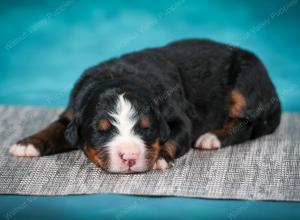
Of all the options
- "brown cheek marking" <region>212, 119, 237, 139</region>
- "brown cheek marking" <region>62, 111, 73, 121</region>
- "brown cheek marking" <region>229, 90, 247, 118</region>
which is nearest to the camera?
"brown cheek marking" <region>62, 111, 73, 121</region>

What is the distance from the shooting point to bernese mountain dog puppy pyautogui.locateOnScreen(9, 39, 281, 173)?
270 inches

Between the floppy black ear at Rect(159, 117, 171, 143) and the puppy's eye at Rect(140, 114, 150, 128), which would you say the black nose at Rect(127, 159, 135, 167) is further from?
the floppy black ear at Rect(159, 117, 171, 143)

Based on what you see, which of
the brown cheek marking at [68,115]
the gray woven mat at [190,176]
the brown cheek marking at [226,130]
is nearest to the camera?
the gray woven mat at [190,176]

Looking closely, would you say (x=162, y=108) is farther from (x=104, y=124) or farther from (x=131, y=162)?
(x=131, y=162)

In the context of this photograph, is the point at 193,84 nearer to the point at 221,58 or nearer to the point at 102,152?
the point at 221,58

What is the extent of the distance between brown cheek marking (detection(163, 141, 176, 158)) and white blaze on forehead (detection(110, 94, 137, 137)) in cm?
61

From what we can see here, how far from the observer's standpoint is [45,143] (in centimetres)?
759

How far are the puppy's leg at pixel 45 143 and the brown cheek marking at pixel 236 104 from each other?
1842mm

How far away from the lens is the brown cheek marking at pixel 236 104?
8422 mm

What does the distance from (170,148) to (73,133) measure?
3.07ft

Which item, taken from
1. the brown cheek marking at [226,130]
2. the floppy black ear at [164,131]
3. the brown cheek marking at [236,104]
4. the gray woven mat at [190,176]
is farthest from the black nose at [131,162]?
the brown cheek marking at [236,104]

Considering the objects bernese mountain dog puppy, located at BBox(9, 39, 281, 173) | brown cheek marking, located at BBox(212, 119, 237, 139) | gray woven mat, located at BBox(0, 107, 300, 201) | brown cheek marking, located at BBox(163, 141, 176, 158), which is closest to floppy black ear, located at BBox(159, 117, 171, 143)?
bernese mountain dog puppy, located at BBox(9, 39, 281, 173)

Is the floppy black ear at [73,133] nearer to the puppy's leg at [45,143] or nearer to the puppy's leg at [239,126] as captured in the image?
the puppy's leg at [45,143]

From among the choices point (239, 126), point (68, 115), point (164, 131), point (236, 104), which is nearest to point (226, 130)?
point (239, 126)
